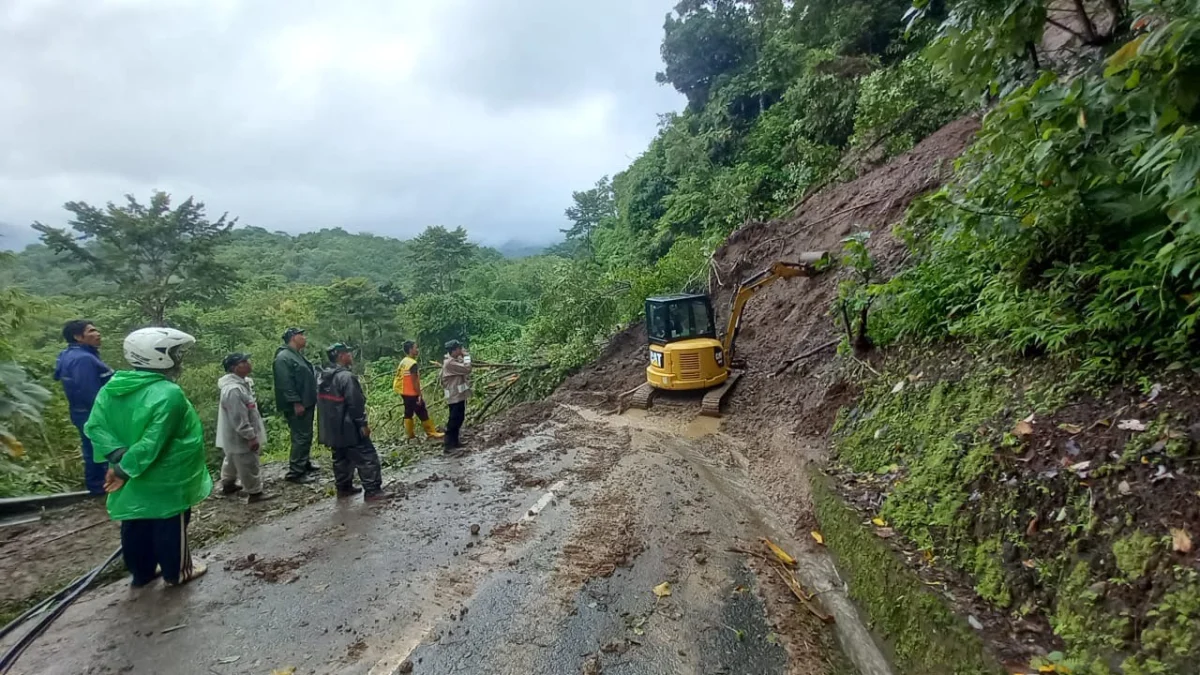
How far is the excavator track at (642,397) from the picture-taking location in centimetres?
937

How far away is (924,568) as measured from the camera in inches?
130

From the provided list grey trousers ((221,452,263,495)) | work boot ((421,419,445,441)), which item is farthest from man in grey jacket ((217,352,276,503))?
work boot ((421,419,445,441))

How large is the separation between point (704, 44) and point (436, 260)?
24.7 m

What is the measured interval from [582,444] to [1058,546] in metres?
5.45

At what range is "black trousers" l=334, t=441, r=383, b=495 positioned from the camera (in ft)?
18.5

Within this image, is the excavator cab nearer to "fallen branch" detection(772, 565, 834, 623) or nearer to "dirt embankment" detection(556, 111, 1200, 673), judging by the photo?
"dirt embankment" detection(556, 111, 1200, 673)

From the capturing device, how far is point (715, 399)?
28.2 feet

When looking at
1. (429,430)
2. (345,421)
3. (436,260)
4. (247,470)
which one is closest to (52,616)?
(247,470)

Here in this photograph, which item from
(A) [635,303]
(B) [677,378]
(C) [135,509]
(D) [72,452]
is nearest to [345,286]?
(A) [635,303]

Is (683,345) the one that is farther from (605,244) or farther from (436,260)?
(436,260)

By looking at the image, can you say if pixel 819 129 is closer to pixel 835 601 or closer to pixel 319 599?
pixel 835 601

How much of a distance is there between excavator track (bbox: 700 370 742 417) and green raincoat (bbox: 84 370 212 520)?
6519mm

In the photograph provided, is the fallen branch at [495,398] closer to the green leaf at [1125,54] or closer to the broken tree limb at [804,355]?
the broken tree limb at [804,355]

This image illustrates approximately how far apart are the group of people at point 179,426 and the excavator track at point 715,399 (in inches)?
143
